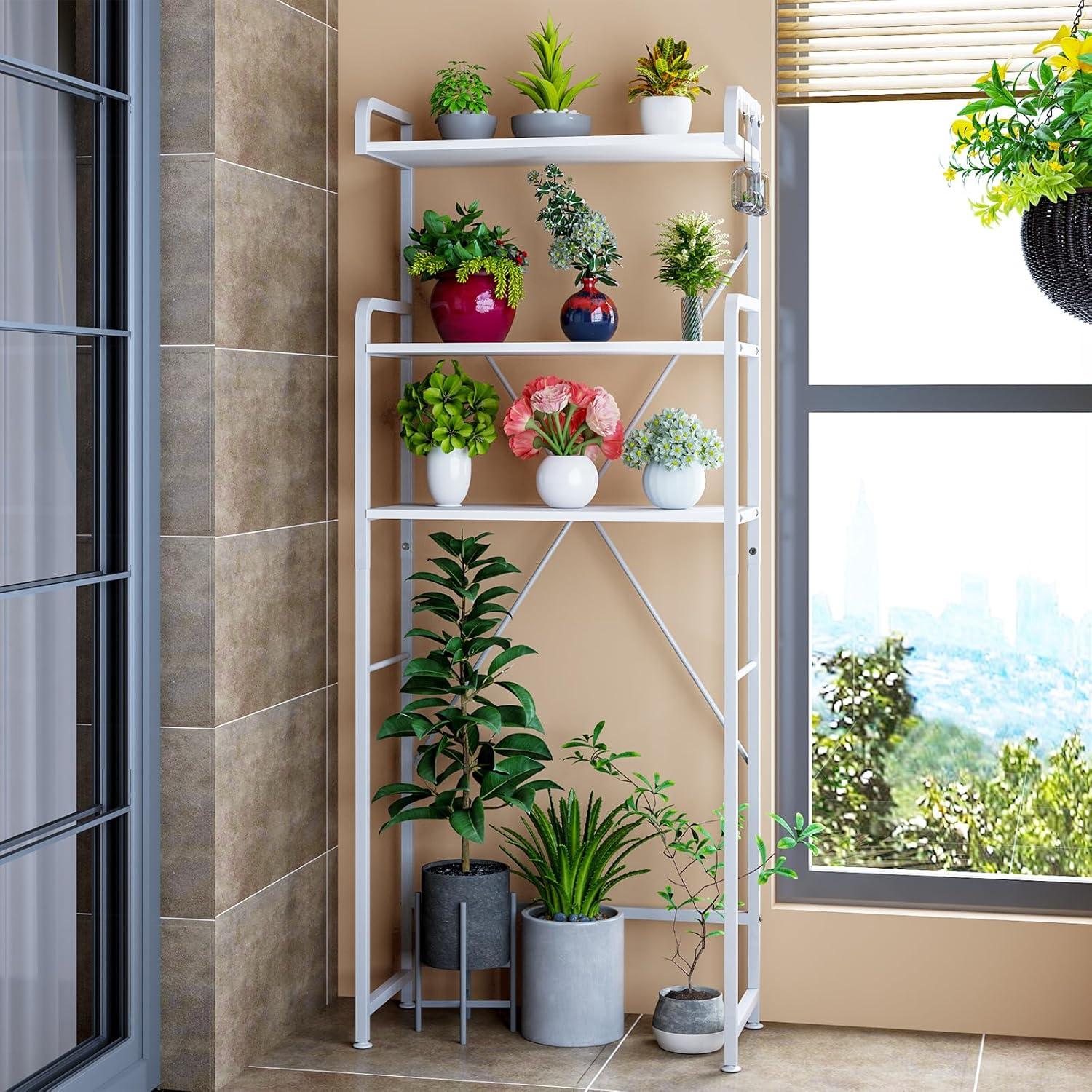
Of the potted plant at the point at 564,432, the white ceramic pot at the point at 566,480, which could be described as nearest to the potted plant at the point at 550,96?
the potted plant at the point at 564,432

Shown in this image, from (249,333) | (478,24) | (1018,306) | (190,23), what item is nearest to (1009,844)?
(1018,306)

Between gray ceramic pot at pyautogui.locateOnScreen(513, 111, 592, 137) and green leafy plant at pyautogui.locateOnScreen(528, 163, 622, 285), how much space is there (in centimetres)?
7

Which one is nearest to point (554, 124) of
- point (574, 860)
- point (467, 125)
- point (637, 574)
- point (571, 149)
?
point (571, 149)

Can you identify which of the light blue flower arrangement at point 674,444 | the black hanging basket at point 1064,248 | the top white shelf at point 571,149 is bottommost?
the light blue flower arrangement at point 674,444

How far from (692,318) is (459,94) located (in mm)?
634

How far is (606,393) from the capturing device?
2.83 meters

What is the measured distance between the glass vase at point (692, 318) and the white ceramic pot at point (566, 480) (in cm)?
31

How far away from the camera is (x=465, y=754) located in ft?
9.75

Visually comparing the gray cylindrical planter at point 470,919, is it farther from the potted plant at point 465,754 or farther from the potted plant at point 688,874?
the potted plant at point 688,874

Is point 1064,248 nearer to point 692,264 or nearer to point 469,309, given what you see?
point 692,264

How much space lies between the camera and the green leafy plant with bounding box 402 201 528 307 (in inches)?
113

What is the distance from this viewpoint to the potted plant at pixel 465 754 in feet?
9.57

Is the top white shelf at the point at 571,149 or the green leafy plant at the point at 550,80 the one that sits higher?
the green leafy plant at the point at 550,80

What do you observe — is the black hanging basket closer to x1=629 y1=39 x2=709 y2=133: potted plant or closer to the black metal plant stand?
x1=629 y1=39 x2=709 y2=133: potted plant
